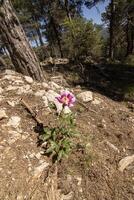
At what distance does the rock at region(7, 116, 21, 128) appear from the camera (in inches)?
169

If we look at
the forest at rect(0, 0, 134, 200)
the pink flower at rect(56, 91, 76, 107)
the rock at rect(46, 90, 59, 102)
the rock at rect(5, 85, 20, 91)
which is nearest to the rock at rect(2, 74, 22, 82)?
the forest at rect(0, 0, 134, 200)

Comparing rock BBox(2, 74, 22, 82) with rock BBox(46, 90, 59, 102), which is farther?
rock BBox(2, 74, 22, 82)

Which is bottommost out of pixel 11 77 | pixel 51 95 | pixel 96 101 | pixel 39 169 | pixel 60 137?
pixel 96 101

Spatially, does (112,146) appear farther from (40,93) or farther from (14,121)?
(40,93)

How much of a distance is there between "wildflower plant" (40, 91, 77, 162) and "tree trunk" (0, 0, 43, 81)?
2.22 metres

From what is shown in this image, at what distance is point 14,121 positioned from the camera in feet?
14.3

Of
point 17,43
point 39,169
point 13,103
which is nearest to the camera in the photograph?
point 39,169

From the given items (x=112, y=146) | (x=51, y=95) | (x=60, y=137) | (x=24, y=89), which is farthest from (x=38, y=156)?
(x=24, y=89)

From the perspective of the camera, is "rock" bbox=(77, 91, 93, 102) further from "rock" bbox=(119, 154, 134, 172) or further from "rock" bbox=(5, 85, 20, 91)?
"rock" bbox=(119, 154, 134, 172)

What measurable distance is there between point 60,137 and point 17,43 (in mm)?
2674

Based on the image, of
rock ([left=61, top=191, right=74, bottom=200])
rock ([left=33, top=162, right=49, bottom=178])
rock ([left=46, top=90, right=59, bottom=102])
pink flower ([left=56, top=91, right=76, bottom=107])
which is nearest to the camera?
rock ([left=61, top=191, right=74, bottom=200])

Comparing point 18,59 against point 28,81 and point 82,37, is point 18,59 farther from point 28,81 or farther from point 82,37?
point 82,37

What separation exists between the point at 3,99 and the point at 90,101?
163 centimetres

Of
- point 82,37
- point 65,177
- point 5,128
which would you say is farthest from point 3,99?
point 82,37
